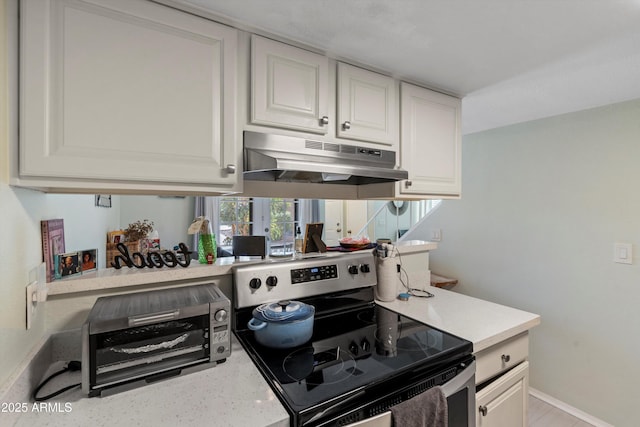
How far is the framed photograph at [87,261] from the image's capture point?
1157mm

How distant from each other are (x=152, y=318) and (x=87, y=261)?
0.49m

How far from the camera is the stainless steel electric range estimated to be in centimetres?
88

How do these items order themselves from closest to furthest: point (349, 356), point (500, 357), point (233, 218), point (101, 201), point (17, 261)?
1. point (17, 261)
2. point (349, 356)
3. point (500, 357)
4. point (101, 201)
5. point (233, 218)

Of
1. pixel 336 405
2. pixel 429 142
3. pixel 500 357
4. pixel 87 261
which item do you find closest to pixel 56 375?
pixel 87 261

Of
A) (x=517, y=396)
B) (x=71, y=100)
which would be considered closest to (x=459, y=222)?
(x=517, y=396)

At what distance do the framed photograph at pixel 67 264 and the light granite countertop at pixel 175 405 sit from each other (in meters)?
0.34

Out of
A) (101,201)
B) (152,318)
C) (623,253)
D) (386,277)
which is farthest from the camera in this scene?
(101,201)

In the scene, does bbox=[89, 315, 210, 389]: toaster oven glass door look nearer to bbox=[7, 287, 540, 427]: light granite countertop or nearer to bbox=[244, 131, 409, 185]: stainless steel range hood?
bbox=[7, 287, 540, 427]: light granite countertop

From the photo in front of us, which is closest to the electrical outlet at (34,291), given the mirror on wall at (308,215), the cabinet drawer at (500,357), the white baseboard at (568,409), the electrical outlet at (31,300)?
the electrical outlet at (31,300)

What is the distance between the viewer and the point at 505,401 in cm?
135

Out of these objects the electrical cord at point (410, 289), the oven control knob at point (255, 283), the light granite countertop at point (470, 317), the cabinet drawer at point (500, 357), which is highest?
the oven control knob at point (255, 283)

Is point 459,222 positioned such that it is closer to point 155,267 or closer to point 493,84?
point 493,84

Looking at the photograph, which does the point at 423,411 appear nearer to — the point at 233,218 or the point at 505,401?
the point at 505,401

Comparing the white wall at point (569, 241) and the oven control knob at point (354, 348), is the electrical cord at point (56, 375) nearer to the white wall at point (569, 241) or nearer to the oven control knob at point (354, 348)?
the oven control knob at point (354, 348)
